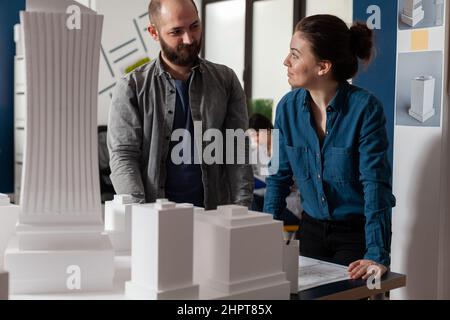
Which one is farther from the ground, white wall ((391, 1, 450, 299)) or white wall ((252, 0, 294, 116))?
white wall ((252, 0, 294, 116))

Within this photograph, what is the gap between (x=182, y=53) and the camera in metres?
2.18

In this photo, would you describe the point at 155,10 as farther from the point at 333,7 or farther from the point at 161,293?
the point at 333,7

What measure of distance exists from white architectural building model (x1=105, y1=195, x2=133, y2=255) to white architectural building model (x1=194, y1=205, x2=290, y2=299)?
12.8 inches

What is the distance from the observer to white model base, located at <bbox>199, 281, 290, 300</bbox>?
4.26ft

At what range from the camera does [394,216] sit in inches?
123

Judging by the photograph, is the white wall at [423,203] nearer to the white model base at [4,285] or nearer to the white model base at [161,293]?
the white model base at [161,293]

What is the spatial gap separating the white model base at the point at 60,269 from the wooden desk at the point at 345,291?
444 millimetres

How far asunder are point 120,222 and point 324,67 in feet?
2.86

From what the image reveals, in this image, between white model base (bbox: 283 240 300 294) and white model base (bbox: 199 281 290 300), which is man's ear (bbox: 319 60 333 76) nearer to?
A: white model base (bbox: 283 240 300 294)

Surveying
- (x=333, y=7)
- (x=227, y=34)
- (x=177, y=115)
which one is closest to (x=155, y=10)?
(x=177, y=115)

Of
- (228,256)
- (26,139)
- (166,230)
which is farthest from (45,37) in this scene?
(228,256)

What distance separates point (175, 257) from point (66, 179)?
0.38 metres

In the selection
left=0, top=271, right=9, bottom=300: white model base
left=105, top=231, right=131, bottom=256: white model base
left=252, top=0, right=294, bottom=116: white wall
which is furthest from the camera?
left=252, top=0, right=294, bottom=116: white wall

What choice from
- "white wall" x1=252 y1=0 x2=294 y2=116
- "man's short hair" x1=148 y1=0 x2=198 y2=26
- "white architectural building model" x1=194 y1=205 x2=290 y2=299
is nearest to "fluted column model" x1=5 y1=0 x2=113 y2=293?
"white architectural building model" x1=194 y1=205 x2=290 y2=299
